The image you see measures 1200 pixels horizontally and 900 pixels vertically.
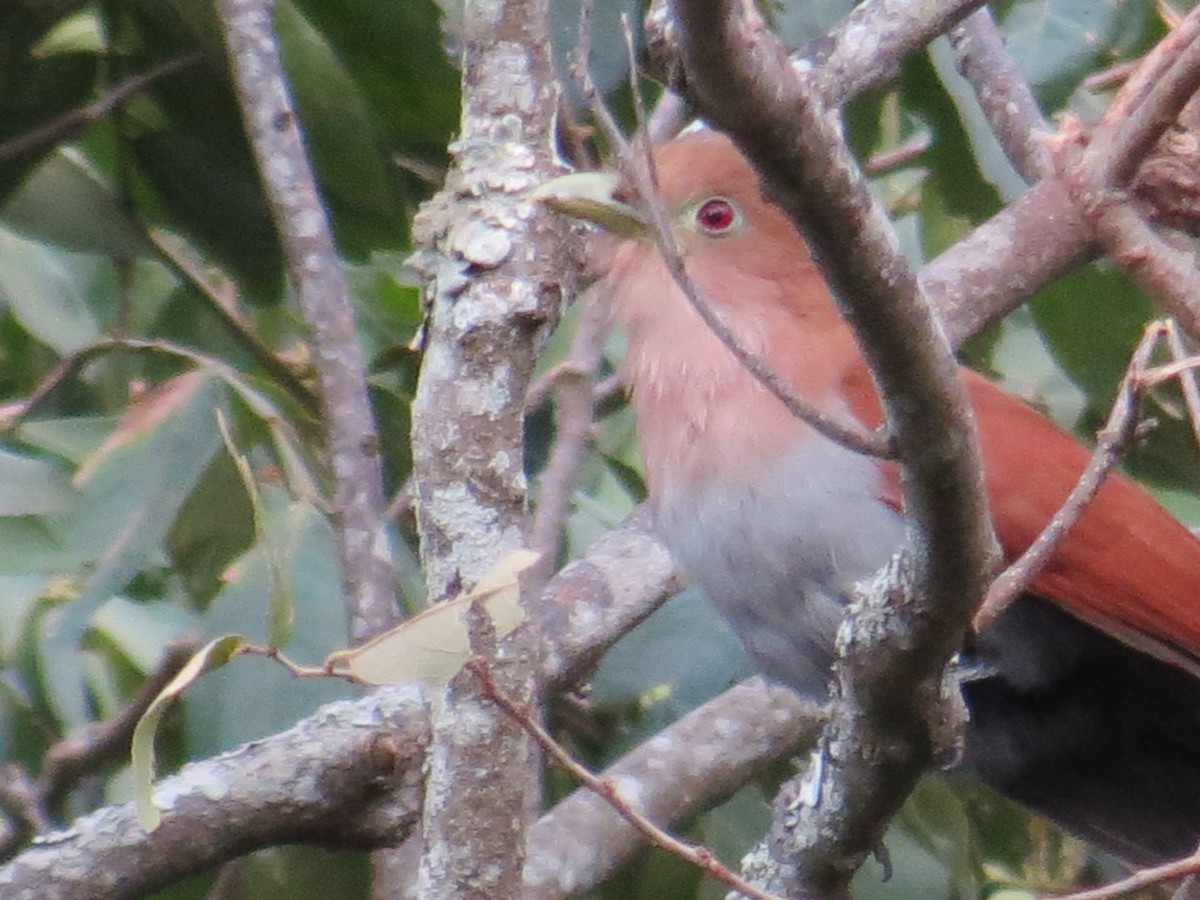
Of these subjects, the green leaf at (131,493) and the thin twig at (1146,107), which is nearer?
the thin twig at (1146,107)

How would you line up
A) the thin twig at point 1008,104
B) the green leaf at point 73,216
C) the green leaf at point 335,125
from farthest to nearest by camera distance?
the thin twig at point 1008,104 < the green leaf at point 73,216 < the green leaf at point 335,125

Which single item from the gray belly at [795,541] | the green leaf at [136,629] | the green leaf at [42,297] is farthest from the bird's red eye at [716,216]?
the green leaf at [42,297]

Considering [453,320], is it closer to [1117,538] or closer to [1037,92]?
[1117,538]

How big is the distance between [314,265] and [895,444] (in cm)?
133

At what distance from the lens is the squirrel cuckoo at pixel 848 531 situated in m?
2.64

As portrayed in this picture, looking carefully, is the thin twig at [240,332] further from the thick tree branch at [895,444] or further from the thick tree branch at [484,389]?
the thick tree branch at [895,444]

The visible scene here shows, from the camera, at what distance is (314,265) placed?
8.86ft

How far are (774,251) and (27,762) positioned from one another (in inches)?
60.9

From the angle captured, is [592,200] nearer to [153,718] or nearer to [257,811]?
[153,718]

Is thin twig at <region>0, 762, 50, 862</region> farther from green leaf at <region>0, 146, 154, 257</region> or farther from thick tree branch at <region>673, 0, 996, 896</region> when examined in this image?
thick tree branch at <region>673, 0, 996, 896</region>

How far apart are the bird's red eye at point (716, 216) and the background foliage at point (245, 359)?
0.28m

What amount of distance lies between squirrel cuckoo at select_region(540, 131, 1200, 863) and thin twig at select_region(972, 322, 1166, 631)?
2.56 feet

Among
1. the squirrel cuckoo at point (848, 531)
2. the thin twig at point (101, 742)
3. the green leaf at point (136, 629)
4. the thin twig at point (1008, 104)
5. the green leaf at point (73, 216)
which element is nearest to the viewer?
the thin twig at point (101, 742)

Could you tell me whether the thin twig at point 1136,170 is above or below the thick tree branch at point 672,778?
above
